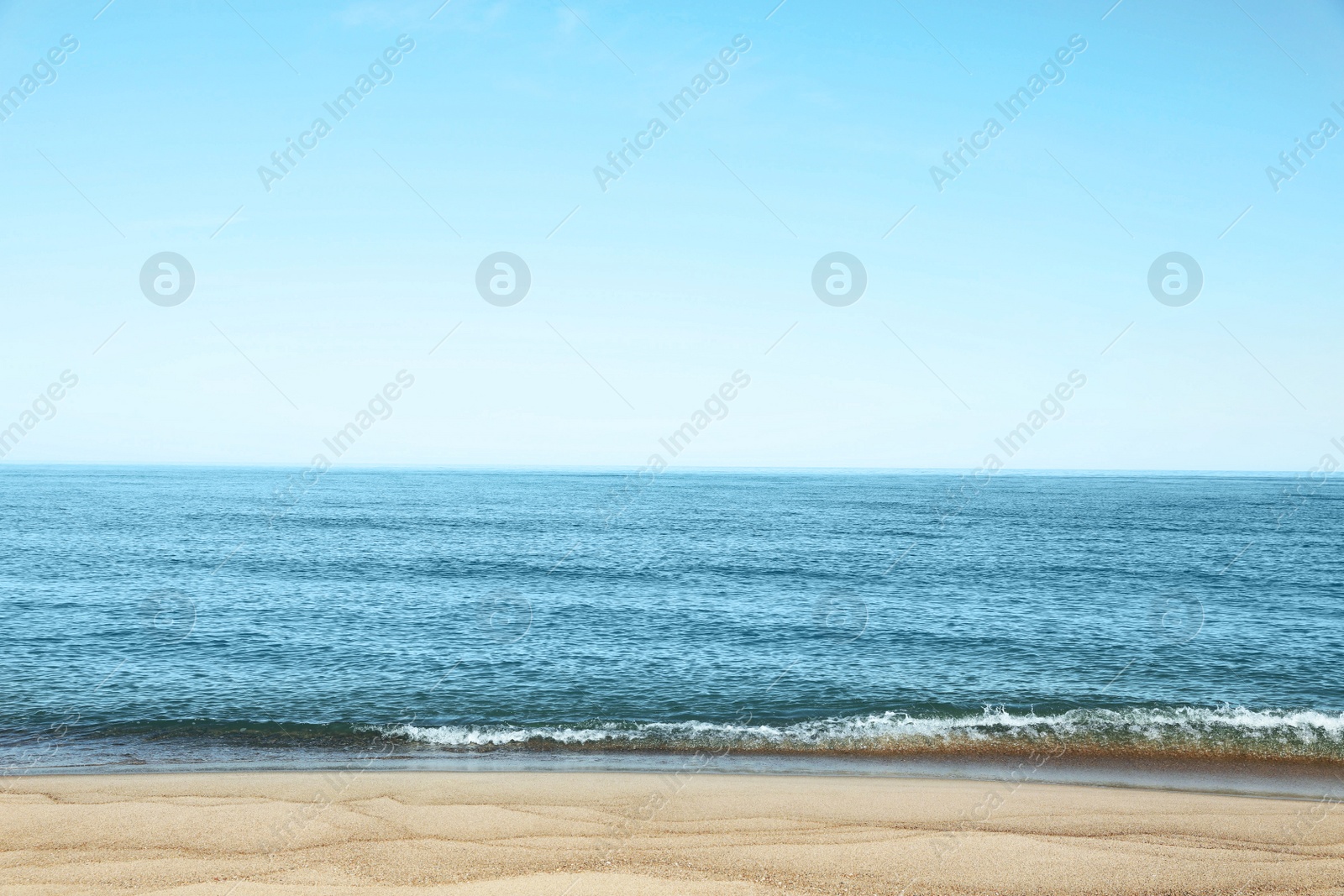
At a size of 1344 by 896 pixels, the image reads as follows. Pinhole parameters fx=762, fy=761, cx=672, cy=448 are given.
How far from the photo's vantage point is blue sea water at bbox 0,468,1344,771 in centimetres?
1719

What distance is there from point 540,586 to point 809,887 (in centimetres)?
2680

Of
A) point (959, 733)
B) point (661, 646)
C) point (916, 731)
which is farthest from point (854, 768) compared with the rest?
point (661, 646)

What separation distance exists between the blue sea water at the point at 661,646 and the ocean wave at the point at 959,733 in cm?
8

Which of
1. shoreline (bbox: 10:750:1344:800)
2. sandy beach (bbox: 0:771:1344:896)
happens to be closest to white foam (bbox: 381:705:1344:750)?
shoreline (bbox: 10:750:1344:800)

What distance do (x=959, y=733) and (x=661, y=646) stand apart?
10.3 metres

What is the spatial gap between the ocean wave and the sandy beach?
2565mm

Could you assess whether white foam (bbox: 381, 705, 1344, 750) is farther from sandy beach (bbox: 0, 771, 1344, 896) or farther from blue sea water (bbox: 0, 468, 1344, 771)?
sandy beach (bbox: 0, 771, 1344, 896)

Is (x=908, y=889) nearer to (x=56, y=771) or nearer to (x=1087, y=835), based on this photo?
(x=1087, y=835)

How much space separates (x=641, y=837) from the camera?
11.4m

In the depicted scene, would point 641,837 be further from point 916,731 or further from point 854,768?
point 916,731

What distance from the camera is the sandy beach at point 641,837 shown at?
1005 cm

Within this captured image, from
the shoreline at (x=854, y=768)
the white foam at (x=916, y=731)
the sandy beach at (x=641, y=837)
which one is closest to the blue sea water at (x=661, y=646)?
the white foam at (x=916, y=731)

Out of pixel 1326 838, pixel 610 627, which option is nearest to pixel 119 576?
pixel 610 627

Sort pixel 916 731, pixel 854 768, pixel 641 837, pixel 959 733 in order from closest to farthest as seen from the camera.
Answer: pixel 641 837, pixel 854 768, pixel 959 733, pixel 916 731
